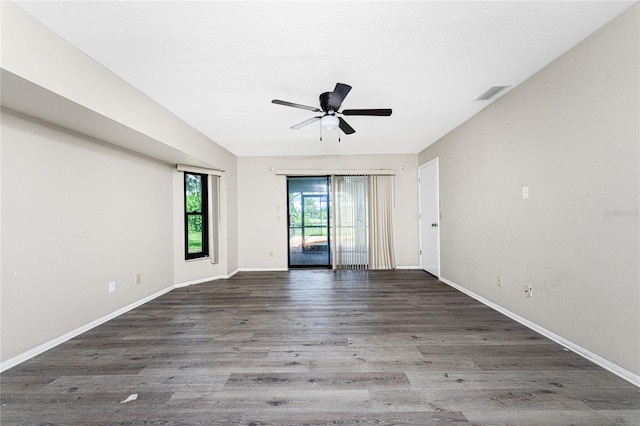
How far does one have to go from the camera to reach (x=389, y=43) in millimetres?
1792

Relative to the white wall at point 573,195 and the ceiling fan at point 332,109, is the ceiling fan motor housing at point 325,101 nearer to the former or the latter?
the ceiling fan at point 332,109

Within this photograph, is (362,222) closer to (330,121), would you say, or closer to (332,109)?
(330,121)

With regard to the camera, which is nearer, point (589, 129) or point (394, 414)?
point (394, 414)

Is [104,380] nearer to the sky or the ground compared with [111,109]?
nearer to the ground

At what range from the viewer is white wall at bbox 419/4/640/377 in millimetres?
1586

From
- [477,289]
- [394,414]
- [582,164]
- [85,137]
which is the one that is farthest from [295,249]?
[582,164]

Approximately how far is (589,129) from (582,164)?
0.26 metres

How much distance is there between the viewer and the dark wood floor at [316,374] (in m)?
1.39

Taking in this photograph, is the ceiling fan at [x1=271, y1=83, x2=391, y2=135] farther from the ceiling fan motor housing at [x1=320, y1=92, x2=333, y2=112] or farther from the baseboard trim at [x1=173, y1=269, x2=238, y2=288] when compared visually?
the baseboard trim at [x1=173, y1=269, x2=238, y2=288]

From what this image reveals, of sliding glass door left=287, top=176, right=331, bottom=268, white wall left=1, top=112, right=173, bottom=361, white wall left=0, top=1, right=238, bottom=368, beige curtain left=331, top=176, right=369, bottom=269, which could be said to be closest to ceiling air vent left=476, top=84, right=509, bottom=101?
beige curtain left=331, top=176, right=369, bottom=269

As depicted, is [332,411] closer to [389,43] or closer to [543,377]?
[543,377]

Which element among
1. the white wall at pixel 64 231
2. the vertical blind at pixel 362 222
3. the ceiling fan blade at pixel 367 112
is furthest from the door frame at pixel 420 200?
the white wall at pixel 64 231

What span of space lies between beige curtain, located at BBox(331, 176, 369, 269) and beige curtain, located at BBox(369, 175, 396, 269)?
102 millimetres

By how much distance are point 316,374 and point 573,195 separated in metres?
2.45
